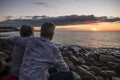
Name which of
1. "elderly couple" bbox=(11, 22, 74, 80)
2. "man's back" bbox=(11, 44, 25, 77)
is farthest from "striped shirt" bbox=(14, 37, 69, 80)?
"man's back" bbox=(11, 44, 25, 77)

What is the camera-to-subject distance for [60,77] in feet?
16.3

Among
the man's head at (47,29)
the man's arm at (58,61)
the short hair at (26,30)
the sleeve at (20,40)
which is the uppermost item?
the man's head at (47,29)

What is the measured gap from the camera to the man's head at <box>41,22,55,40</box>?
451cm

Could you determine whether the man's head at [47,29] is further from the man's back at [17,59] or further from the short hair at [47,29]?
the man's back at [17,59]

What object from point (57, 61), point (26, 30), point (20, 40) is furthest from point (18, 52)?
point (57, 61)

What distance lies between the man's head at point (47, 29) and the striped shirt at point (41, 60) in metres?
0.08

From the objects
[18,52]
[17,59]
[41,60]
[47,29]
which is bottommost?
[17,59]

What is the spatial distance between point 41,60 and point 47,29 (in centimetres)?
57

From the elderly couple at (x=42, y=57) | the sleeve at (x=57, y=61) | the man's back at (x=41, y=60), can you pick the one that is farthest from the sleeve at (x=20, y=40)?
the sleeve at (x=57, y=61)

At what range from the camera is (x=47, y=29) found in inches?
178

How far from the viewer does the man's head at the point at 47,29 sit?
4.51m

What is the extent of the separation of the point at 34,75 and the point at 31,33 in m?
1.37

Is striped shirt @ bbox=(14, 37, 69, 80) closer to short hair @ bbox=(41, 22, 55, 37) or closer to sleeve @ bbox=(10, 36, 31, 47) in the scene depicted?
short hair @ bbox=(41, 22, 55, 37)

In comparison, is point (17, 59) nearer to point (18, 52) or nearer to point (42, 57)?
point (18, 52)
